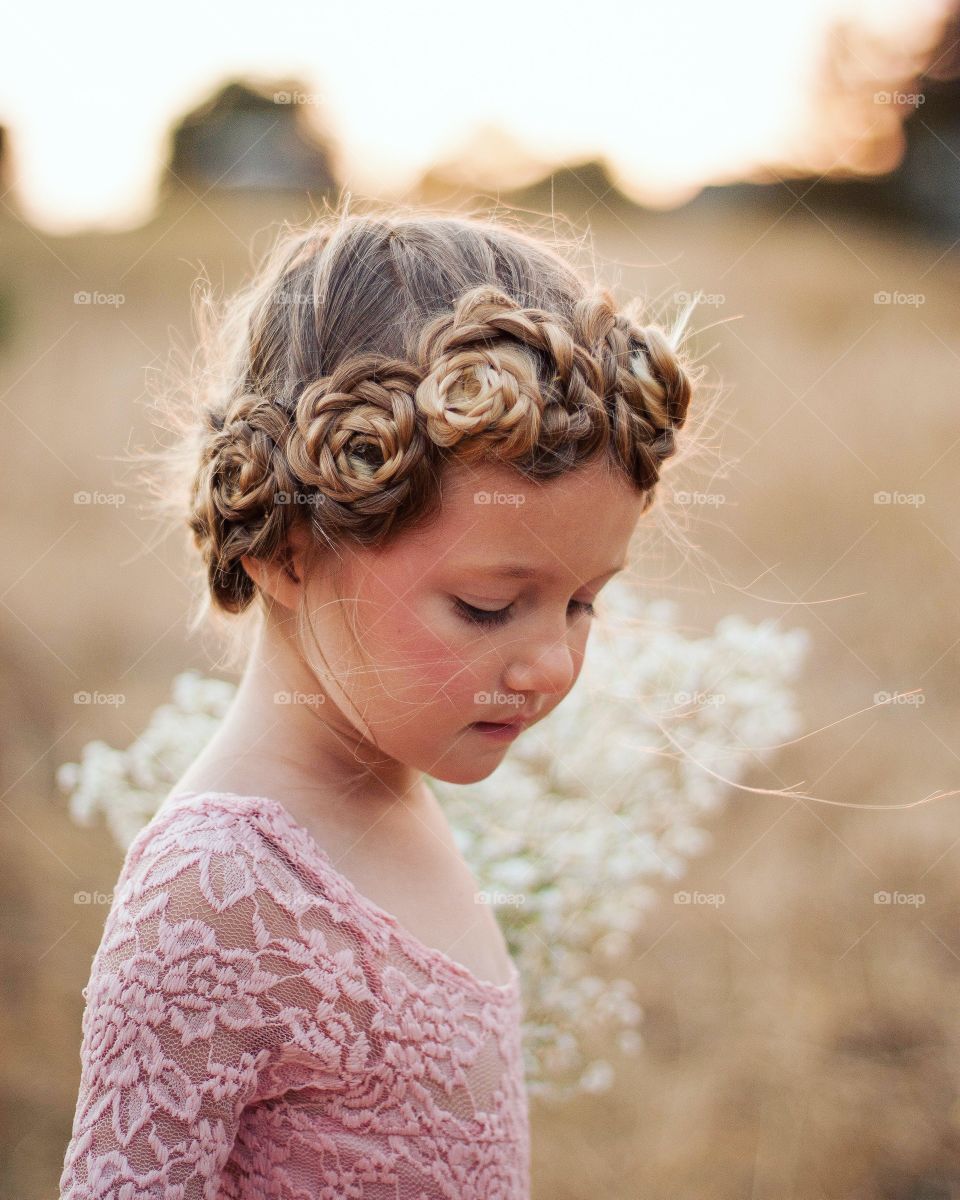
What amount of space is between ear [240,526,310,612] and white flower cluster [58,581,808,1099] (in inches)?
18.7

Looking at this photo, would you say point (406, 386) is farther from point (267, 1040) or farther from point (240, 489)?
point (267, 1040)

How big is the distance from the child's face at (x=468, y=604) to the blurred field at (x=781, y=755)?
100 cm

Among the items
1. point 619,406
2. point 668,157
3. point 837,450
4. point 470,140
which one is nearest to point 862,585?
point 837,450

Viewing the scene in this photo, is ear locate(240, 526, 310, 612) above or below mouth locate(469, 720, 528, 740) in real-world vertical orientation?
above

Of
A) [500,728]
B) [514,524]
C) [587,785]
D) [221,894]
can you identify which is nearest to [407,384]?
[514,524]

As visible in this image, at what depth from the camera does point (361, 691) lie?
0.78m

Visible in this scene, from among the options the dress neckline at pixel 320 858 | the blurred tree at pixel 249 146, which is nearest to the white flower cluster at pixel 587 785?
the dress neckline at pixel 320 858

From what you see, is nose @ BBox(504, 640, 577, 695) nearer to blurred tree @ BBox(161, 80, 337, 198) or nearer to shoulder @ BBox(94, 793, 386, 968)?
shoulder @ BBox(94, 793, 386, 968)

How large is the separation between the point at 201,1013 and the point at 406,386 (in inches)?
18.0

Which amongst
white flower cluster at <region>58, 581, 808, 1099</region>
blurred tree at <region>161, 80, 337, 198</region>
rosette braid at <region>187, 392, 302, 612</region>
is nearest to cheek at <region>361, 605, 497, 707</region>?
rosette braid at <region>187, 392, 302, 612</region>

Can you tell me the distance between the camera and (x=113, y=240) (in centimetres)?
207

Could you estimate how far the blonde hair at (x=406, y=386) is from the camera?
29.6 inches

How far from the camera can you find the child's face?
0.75 m

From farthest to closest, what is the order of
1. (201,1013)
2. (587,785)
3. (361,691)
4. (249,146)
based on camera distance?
1. (249,146)
2. (587,785)
3. (361,691)
4. (201,1013)
